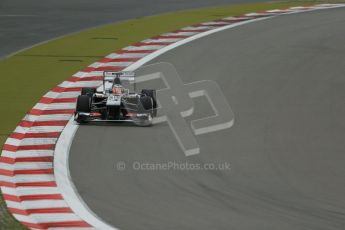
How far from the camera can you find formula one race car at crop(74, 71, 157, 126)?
22.3m

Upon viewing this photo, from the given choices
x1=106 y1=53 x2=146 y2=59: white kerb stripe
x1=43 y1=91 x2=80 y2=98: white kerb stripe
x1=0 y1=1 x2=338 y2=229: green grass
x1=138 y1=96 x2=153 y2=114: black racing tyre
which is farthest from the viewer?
x1=106 y1=53 x2=146 y2=59: white kerb stripe

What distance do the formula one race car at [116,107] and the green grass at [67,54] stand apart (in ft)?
5.40

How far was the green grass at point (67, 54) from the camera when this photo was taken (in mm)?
24844

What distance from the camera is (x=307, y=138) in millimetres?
21562

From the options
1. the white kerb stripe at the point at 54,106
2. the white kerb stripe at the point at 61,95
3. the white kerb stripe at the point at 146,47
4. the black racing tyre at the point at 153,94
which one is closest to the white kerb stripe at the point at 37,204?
the black racing tyre at the point at 153,94

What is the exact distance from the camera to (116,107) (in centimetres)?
2223

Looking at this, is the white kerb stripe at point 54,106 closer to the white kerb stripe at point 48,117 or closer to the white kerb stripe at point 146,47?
the white kerb stripe at point 48,117

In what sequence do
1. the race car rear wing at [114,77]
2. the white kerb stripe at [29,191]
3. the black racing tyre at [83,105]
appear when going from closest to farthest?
1. the white kerb stripe at [29,191]
2. the black racing tyre at [83,105]
3. the race car rear wing at [114,77]

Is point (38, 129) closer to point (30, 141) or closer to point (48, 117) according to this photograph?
point (30, 141)

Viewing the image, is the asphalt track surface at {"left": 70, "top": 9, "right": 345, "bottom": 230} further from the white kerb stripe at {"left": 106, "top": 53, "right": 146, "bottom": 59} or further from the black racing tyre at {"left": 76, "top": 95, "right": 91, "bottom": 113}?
the white kerb stripe at {"left": 106, "top": 53, "right": 146, "bottom": 59}

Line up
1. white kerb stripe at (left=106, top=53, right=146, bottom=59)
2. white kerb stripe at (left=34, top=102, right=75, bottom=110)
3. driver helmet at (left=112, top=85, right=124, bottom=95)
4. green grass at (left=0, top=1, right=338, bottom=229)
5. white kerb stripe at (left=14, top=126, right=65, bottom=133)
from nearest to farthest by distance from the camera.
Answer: white kerb stripe at (left=14, top=126, right=65, bottom=133) < driver helmet at (left=112, top=85, right=124, bottom=95) < white kerb stripe at (left=34, top=102, right=75, bottom=110) < green grass at (left=0, top=1, right=338, bottom=229) < white kerb stripe at (left=106, top=53, right=146, bottom=59)

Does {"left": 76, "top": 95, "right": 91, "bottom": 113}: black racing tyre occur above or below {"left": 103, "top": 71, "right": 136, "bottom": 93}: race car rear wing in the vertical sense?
below

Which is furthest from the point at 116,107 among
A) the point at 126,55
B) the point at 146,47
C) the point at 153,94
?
the point at 146,47

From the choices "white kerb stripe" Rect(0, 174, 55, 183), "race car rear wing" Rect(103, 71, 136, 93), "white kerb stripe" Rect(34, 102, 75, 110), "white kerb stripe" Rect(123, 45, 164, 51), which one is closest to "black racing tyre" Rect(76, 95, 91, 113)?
"race car rear wing" Rect(103, 71, 136, 93)
